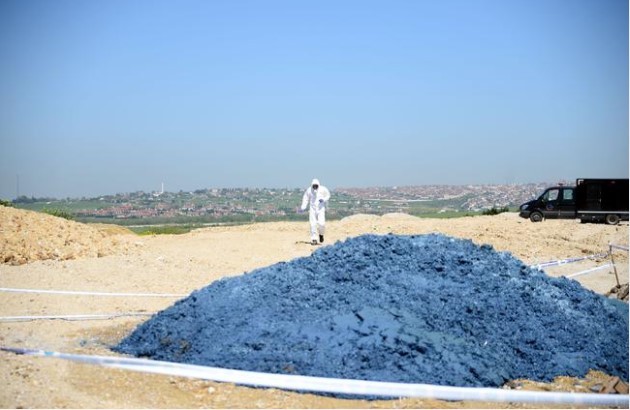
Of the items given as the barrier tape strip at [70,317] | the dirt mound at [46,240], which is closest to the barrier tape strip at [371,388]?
the barrier tape strip at [70,317]

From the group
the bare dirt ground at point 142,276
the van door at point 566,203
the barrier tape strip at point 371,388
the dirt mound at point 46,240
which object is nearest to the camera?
the barrier tape strip at point 371,388

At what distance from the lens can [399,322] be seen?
568 centimetres

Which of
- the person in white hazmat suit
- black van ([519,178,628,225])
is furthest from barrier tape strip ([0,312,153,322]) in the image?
black van ([519,178,628,225])

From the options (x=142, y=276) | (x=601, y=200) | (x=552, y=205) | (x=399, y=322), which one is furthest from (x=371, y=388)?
(x=552, y=205)

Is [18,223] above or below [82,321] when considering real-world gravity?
above

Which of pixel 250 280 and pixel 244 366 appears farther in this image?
pixel 250 280

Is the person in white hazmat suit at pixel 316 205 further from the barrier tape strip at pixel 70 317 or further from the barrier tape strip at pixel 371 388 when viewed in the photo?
the barrier tape strip at pixel 371 388

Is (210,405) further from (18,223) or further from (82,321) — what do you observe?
(18,223)

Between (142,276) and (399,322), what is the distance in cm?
619

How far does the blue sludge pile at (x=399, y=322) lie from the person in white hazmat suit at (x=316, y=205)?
7589 mm

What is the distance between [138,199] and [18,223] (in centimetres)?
2100

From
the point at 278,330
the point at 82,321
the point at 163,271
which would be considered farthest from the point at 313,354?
the point at 163,271

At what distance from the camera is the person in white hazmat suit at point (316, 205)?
14953 millimetres

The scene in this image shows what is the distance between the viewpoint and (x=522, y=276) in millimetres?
6996
